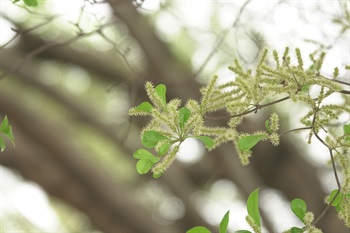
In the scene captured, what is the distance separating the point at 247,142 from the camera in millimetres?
754

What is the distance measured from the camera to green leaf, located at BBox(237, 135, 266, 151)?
750 millimetres

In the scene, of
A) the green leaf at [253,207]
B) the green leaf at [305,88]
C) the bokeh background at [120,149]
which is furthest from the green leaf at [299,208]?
the bokeh background at [120,149]

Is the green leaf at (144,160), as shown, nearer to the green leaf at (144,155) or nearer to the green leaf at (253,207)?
the green leaf at (144,155)

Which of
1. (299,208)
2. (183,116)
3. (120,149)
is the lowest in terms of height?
(299,208)

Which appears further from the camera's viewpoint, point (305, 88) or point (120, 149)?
point (120, 149)

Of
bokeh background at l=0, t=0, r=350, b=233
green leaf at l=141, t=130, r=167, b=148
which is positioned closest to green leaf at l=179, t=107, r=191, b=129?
green leaf at l=141, t=130, r=167, b=148

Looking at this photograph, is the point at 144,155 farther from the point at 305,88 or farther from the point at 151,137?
the point at 305,88

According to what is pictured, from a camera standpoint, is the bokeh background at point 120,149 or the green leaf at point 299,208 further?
the bokeh background at point 120,149

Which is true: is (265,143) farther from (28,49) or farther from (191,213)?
(28,49)

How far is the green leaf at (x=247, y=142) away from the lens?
29.5 inches

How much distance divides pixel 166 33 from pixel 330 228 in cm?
141

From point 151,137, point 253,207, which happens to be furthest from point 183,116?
point 253,207

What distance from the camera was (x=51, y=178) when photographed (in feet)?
9.43

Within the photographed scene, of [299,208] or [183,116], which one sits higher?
[183,116]
